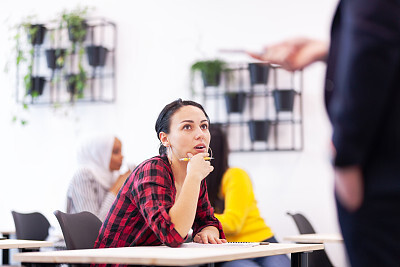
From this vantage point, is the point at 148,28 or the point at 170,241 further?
the point at 148,28

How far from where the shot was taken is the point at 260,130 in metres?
4.93

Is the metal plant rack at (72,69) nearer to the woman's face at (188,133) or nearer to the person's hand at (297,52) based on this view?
the woman's face at (188,133)

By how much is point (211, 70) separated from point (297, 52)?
12.4 ft

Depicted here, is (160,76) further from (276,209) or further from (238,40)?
(276,209)

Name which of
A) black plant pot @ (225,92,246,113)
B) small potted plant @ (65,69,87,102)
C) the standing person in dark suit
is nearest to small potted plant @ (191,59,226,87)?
black plant pot @ (225,92,246,113)

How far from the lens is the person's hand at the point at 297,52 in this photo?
4.13ft

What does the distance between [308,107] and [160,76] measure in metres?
1.37

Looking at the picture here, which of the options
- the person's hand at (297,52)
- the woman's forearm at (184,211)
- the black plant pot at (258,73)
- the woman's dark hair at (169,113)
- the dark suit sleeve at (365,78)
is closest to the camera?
the dark suit sleeve at (365,78)

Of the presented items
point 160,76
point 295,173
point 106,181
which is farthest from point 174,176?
point 160,76

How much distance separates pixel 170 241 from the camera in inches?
84.2

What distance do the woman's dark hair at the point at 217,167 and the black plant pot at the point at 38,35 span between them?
2685 mm

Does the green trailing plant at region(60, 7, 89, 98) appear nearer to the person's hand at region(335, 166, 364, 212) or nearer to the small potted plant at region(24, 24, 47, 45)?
the small potted plant at region(24, 24, 47, 45)

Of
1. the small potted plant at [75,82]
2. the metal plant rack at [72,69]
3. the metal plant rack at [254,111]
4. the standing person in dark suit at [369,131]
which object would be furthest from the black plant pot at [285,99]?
the standing person in dark suit at [369,131]

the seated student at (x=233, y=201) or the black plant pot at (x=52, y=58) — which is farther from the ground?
the black plant pot at (x=52, y=58)
